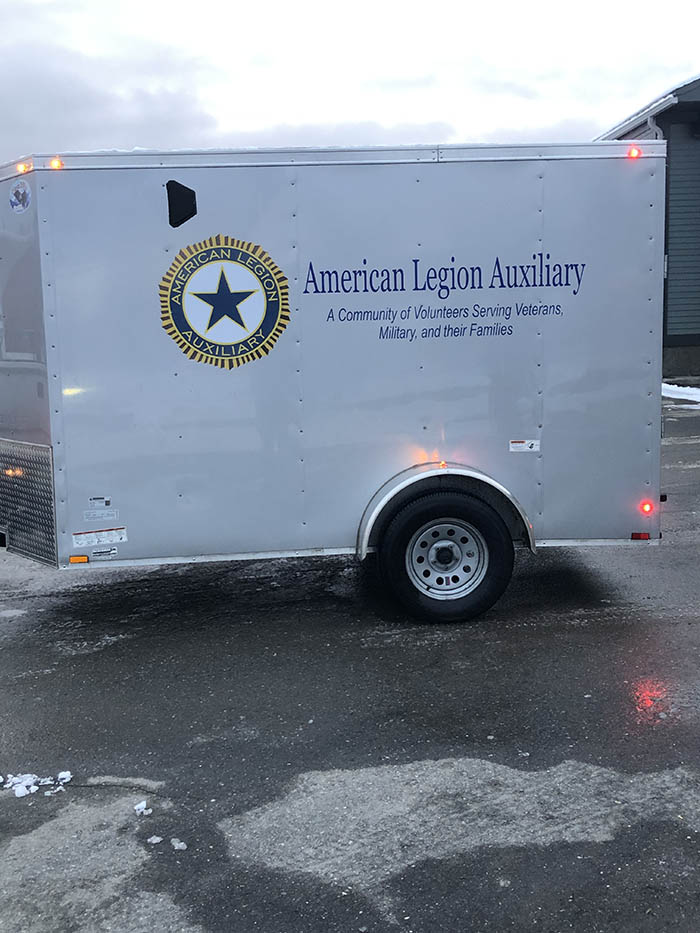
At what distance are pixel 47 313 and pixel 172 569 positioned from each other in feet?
8.60

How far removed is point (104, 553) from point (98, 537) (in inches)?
4.4

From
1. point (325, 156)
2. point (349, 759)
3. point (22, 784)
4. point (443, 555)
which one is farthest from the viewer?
point (443, 555)

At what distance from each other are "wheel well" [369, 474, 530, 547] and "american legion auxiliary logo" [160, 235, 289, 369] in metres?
1.29

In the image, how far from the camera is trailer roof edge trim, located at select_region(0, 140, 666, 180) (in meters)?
5.26

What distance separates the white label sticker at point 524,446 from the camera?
18.6 feet

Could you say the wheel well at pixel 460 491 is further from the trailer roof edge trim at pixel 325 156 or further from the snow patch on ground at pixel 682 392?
the snow patch on ground at pixel 682 392

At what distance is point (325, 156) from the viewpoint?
5375 mm

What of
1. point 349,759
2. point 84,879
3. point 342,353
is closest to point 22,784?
point 84,879

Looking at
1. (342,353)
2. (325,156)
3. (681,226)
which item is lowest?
(342,353)

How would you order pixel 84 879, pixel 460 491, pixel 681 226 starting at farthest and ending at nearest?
1. pixel 681 226
2. pixel 460 491
3. pixel 84 879

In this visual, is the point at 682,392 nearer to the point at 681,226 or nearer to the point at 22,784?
the point at 681,226

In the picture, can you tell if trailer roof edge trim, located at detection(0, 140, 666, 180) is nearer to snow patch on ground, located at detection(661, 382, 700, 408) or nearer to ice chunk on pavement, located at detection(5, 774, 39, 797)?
ice chunk on pavement, located at detection(5, 774, 39, 797)

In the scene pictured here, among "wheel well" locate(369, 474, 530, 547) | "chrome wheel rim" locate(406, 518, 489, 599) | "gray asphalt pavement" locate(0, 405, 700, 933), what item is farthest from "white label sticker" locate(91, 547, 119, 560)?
"chrome wheel rim" locate(406, 518, 489, 599)

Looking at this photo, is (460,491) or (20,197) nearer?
(20,197)
